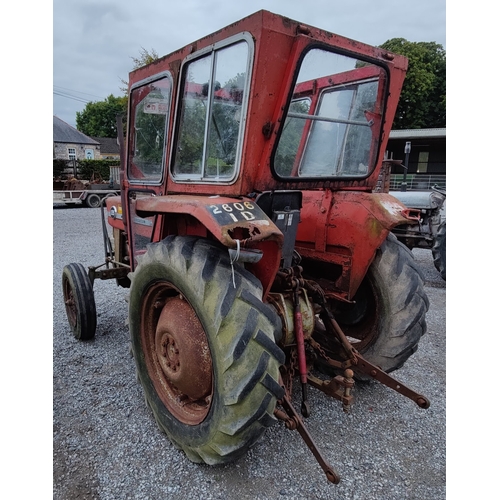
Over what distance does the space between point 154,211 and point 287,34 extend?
1.17m

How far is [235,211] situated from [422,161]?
23.9 m

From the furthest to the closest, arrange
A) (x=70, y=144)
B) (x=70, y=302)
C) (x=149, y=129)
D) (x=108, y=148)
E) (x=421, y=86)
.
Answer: (x=108, y=148) → (x=70, y=144) → (x=421, y=86) → (x=70, y=302) → (x=149, y=129)

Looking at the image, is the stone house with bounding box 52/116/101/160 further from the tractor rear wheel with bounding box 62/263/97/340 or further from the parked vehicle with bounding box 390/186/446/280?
the tractor rear wheel with bounding box 62/263/97/340

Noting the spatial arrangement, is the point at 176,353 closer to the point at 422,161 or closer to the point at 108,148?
the point at 422,161

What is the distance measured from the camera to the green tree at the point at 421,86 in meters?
27.5

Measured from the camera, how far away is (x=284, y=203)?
7.64ft

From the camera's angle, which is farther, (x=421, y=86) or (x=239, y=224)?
(x=421, y=86)

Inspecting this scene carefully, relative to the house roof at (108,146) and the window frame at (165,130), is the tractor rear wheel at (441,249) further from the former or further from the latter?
the house roof at (108,146)

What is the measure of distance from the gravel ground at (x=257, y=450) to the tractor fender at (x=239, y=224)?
102cm

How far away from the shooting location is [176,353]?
2381 millimetres

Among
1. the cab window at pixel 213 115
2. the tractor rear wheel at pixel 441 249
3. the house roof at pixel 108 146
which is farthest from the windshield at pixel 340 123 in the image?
the house roof at pixel 108 146

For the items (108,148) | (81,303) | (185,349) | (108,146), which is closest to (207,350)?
(185,349)

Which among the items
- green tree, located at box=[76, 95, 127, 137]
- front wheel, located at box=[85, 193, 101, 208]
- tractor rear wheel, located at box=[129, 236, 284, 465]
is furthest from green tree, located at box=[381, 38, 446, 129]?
green tree, located at box=[76, 95, 127, 137]

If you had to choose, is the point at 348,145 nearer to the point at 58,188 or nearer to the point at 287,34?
the point at 287,34
